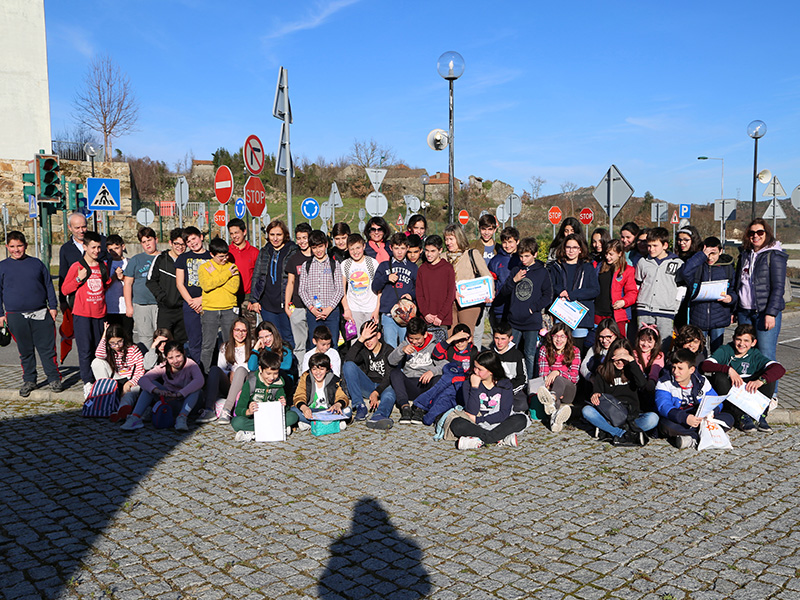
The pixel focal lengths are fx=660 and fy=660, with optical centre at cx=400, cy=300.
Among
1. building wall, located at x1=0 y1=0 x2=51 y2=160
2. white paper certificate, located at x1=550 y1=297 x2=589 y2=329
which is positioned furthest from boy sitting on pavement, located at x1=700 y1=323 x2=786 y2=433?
building wall, located at x1=0 y1=0 x2=51 y2=160

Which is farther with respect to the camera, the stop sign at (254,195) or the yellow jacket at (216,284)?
the stop sign at (254,195)

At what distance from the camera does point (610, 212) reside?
11727mm

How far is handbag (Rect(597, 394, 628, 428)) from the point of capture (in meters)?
6.42

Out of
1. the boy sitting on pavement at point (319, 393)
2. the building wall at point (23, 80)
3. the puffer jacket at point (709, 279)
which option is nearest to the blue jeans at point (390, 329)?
the boy sitting on pavement at point (319, 393)

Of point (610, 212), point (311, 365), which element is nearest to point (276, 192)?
point (610, 212)

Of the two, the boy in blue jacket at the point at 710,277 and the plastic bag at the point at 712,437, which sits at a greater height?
the boy in blue jacket at the point at 710,277

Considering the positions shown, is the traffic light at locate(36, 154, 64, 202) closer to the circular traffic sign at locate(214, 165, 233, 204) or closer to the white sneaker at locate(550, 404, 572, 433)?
the circular traffic sign at locate(214, 165, 233, 204)

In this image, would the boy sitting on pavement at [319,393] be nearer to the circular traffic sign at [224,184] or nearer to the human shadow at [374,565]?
the human shadow at [374,565]

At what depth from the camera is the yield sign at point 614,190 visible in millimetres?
11492

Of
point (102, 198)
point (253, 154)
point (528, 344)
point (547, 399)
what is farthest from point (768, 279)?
point (102, 198)

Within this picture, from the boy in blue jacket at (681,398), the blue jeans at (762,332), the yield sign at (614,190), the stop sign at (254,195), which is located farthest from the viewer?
the yield sign at (614,190)

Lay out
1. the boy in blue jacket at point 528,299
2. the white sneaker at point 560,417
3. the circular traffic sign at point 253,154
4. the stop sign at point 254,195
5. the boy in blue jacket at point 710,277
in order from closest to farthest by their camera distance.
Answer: the white sneaker at point 560,417 < the boy in blue jacket at point 710,277 < the boy in blue jacket at point 528,299 < the circular traffic sign at point 253,154 < the stop sign at point 254,195

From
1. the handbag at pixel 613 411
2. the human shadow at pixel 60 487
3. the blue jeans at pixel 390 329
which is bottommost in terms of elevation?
the human shadow at pixel 60 487

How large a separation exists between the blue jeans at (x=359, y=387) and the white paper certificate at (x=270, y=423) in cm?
105
